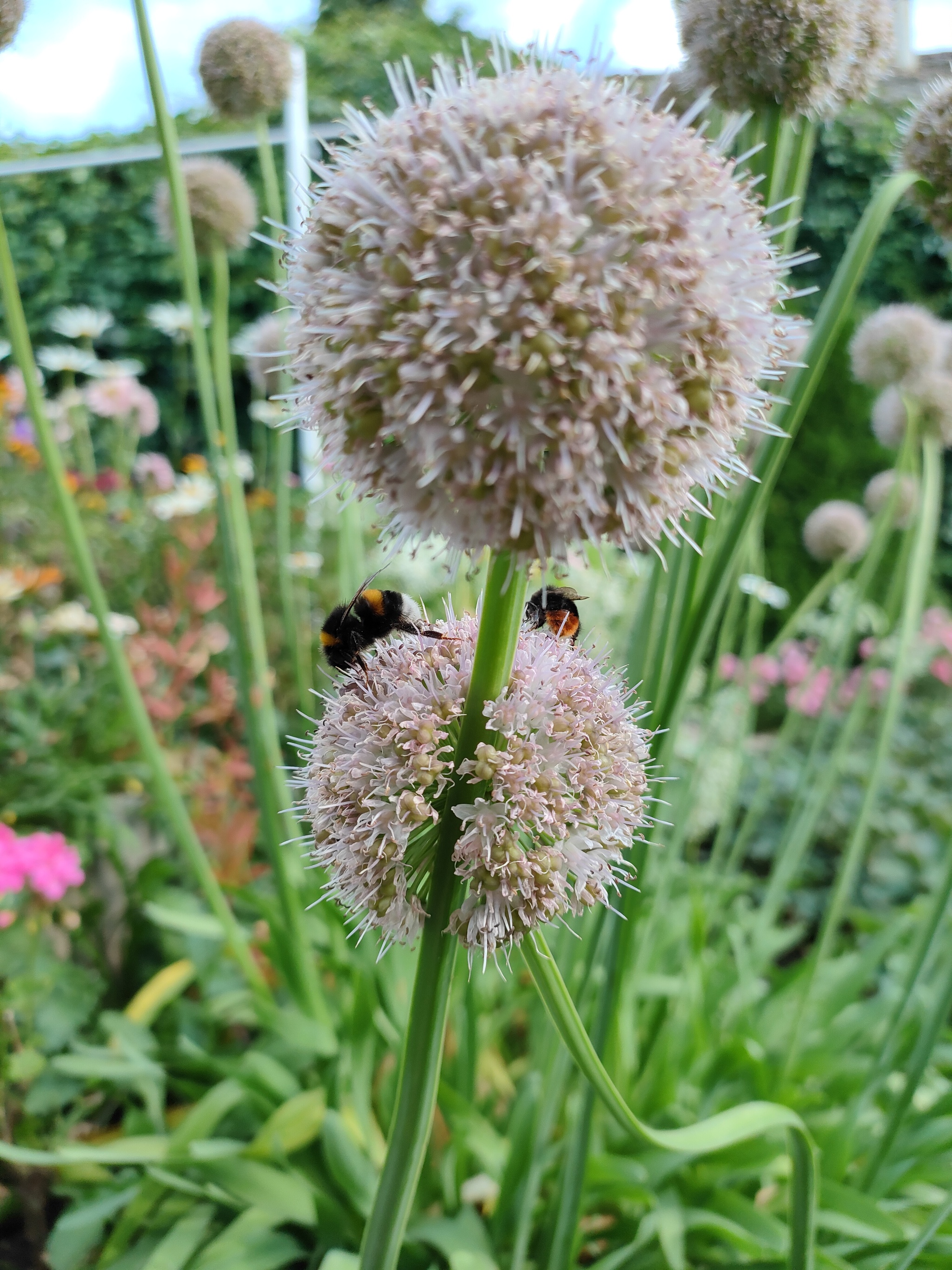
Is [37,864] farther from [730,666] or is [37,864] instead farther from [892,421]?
[730,666]

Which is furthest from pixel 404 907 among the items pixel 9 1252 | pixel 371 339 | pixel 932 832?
pixel 932 832

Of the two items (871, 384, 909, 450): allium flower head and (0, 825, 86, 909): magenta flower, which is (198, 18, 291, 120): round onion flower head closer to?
(0, 825, 86, 909): magenta flower

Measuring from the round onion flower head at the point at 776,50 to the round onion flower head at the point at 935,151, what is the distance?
0.41 feet

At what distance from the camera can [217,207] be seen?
1991 mm

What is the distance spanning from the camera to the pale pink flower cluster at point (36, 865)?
1.80 metres

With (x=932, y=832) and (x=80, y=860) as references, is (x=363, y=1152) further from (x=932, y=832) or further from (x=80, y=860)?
(x=932, y=832)

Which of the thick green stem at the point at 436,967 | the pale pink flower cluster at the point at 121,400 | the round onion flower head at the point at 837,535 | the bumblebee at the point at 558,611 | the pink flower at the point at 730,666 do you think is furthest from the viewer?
the pale pink flower cluster at the point at 121,400

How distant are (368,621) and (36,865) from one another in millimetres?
1181

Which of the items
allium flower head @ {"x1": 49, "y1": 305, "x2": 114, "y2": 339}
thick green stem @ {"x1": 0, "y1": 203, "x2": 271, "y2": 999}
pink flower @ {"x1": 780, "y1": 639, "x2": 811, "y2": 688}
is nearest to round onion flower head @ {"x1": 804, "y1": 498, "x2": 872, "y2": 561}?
pink flower @ {"x1": 780, "y1": 639, "x2": 811, "y2": 688}

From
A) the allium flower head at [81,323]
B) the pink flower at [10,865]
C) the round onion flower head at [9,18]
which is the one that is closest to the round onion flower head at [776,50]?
the round onion flower head at [9,18]

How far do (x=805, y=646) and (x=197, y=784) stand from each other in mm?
3522

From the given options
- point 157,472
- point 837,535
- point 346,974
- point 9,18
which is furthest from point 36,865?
point 157,472

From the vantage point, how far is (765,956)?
8.05 feet

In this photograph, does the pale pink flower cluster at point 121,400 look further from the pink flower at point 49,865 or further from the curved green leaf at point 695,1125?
the curved green leaf at point 695,1125
